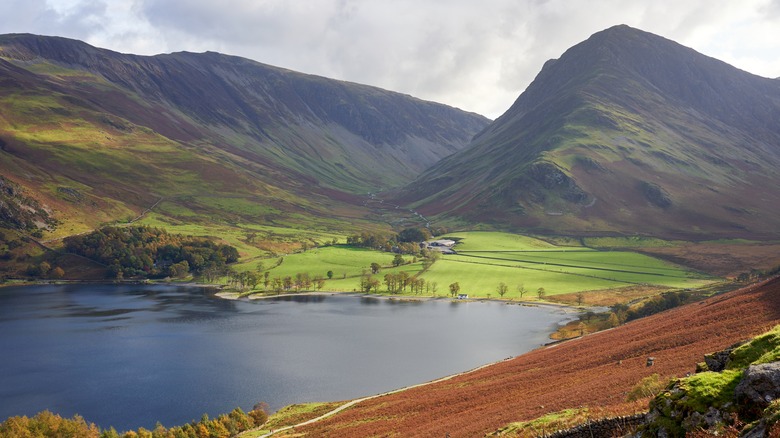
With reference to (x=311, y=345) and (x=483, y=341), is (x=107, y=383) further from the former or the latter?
(x=483, y=341)

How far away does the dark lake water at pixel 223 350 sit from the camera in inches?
3755

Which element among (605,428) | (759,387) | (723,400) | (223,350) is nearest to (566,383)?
(605,428)

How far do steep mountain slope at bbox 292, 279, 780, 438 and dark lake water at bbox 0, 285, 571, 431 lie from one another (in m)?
43.5

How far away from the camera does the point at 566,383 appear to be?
133 feet

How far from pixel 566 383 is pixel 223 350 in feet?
352

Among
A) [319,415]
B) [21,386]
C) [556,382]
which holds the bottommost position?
[21,386]

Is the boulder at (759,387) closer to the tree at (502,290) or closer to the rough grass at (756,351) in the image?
the rough grass at (756,351)

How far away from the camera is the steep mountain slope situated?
32.3m

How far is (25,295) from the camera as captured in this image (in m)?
198

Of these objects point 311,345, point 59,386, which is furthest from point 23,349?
point 311,345

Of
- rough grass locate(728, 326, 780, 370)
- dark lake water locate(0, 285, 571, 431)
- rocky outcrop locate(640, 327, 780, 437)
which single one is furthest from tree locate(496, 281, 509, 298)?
rocky outcrop locate(640, 327, 780, 437)

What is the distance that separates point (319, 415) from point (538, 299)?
137701mm

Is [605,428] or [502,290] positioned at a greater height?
[605,428]

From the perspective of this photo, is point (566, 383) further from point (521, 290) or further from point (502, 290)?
point (521, 290)
